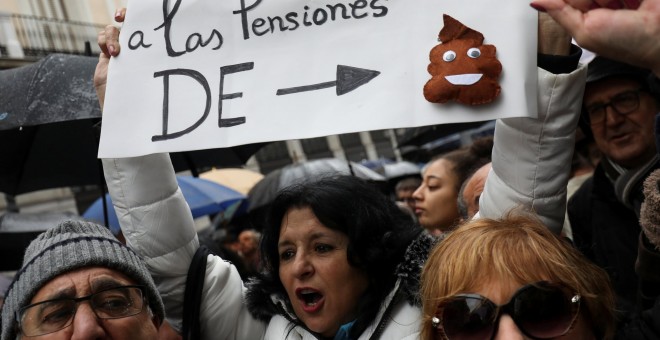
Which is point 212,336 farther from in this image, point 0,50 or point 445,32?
point 0,50

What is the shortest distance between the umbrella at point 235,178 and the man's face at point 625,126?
19.8 ft

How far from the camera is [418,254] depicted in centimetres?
218

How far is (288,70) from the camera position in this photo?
2.04 metres

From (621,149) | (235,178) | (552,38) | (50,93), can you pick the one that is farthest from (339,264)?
(235,178)

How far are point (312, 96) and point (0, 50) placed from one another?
662 inches

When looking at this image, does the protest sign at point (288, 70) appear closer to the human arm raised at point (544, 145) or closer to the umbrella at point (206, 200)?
the human arm raised at point (544, 145)

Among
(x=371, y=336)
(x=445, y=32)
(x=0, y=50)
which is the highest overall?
(x=445, y=32)

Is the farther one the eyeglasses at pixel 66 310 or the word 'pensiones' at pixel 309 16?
the eyeglasses at pixel 66 310

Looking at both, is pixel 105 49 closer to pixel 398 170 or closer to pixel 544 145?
pixel 544 145

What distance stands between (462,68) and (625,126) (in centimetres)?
137

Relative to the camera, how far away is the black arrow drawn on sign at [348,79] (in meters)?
1.92

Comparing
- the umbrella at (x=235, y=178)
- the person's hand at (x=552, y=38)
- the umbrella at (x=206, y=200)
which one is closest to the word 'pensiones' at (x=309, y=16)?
the person's hand at (x=552, y=38)

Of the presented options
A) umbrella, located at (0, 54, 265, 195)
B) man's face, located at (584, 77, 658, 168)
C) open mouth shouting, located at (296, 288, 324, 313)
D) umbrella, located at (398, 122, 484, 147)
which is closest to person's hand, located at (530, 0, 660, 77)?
open mouth shouting, located at (296, 288, 324, 313)

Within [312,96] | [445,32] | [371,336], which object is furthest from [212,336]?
[445,32]
